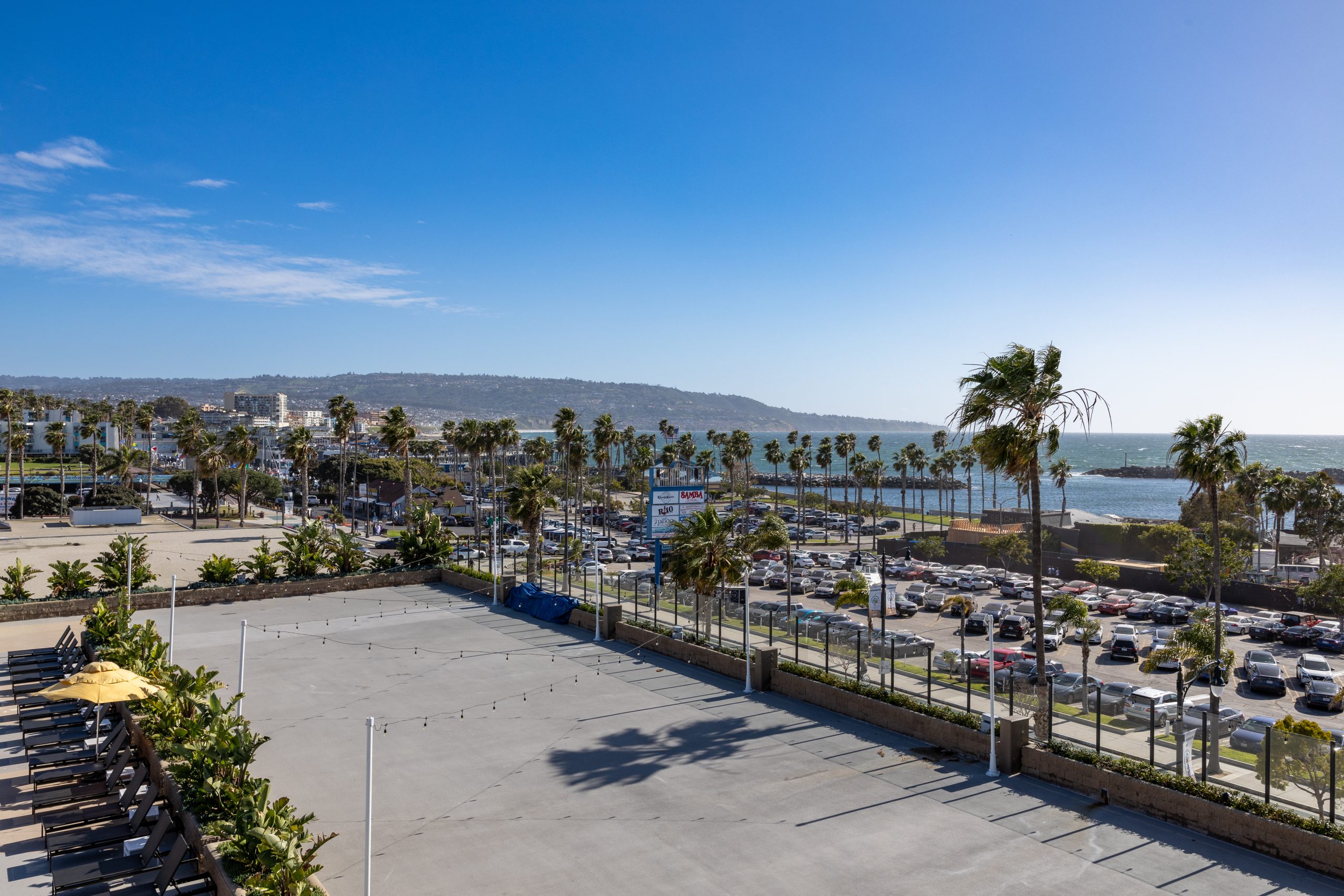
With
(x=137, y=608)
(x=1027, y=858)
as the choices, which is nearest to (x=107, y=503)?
(x=137, y=608)

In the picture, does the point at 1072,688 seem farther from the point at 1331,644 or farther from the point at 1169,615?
the point at 1169,615

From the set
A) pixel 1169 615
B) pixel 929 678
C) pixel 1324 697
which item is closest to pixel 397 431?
pixel 1169 615

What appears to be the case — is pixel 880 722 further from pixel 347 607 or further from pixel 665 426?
pixel 665 426

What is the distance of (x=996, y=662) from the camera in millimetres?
29453

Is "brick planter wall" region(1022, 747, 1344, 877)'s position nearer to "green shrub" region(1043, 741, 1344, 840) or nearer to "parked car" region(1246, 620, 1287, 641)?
"green shrub" region(1043, 741, 1344, 840)

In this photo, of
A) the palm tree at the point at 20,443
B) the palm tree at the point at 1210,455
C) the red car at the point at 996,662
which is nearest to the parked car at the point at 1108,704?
the red car at the point at 996,662

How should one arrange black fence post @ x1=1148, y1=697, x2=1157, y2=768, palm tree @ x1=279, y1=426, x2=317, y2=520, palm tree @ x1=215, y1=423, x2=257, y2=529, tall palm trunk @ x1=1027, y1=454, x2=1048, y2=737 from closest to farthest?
→ black fence post @ x1=1148, y1=697, x2=1157, y2=768, tall palm trunk @ x1=1027, y1=454, x2=1048, y2=737, palm tree @ x1=279, y1=426, x2=317, y2=520, palm tree @ x1=215, y1=423, x2=257, y2=529

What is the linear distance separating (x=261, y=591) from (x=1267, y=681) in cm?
4296

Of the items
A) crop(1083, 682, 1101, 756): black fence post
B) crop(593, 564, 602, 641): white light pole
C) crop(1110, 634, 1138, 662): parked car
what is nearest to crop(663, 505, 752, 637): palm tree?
crop(593, 564, 602, 641): white light pole

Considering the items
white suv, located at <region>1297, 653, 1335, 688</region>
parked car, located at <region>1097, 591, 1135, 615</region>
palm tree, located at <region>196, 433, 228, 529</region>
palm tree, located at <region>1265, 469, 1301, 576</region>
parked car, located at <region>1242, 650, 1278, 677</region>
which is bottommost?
parked car, located at <region>1097, 591, 1135, 615</region>

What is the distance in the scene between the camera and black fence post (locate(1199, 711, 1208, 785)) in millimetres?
15367

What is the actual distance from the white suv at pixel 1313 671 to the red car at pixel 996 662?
11603mm

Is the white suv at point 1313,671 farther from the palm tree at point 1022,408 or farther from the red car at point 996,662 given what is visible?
the palm tree at point 1022,408

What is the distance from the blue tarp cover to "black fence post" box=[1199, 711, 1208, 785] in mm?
21784
